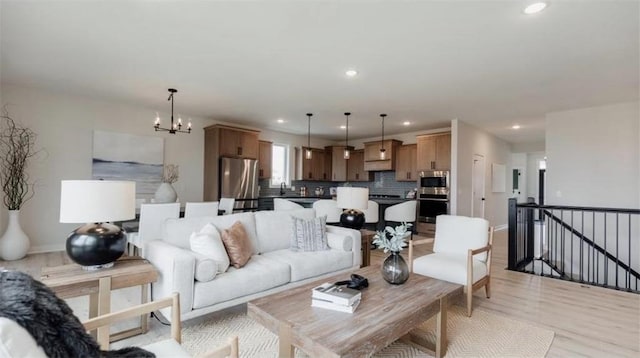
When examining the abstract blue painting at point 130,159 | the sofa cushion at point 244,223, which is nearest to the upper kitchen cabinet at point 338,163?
the abstract blue painting at point 130,159

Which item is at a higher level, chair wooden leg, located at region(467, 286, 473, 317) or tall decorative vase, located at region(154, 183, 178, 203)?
tall decorative vase, located at region(154, 183, 178, 203)

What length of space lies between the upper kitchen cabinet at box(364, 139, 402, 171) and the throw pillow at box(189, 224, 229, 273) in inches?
238

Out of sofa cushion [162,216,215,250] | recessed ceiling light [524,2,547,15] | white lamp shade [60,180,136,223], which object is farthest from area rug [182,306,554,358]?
recessed ceiling light [524,2,547,15]

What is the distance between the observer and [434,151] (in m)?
7.02

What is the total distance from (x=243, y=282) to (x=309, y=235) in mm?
1048

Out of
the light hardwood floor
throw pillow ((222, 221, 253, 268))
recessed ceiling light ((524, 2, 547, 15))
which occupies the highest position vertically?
recessed ceiling light ((524, 2, 547, 15))

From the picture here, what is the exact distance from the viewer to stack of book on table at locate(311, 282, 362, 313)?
1.87 metres

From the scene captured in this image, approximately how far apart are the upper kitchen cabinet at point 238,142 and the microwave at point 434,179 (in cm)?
386

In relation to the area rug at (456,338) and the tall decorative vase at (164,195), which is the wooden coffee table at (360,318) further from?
the tall decorative vase at (164,195)

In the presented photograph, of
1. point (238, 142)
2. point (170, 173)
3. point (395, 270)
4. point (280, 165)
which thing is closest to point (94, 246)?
point (395, 270)

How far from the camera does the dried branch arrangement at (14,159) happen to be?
177 inches

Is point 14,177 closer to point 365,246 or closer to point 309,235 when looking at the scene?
point 309,235

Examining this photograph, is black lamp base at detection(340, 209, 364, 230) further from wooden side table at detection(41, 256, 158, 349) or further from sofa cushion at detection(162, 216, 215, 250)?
wooden side table at detection(41, 256, 158, 349)

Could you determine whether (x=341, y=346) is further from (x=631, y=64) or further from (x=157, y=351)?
(x=631, y=64)
